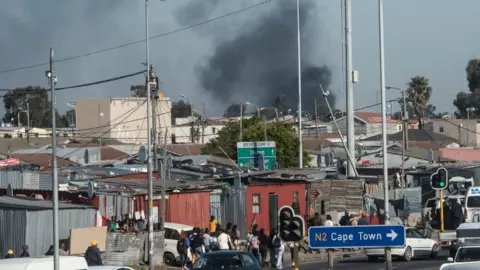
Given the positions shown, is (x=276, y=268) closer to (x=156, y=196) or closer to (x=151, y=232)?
(x=151, y=232)

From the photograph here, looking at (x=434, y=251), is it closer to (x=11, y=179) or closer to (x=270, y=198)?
(x=270, y=198)

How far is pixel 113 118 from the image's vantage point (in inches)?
4783

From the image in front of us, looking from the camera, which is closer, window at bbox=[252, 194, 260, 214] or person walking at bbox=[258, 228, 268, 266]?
person walking at bbox=[258, 228, 268, 266]

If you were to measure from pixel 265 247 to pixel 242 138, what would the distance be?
51.3m

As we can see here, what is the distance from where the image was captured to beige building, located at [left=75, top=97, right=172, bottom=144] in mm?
117713

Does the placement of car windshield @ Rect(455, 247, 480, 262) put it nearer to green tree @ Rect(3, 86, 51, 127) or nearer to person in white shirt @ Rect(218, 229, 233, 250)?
person in white shirt @ Rect(218, 229, 233, 250)

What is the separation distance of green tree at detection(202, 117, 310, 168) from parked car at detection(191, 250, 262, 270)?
5700 centimetres

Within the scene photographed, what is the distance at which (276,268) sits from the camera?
116 feet

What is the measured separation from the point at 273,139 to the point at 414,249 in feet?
156

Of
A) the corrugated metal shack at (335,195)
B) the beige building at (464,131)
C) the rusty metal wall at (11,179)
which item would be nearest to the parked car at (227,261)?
the rusty metal wall at (11,179)

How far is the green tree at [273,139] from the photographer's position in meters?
85.2

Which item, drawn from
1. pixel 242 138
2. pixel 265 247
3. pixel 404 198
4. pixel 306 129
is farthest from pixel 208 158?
pixel 306 129

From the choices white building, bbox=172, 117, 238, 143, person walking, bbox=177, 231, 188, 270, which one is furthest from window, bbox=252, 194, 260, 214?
white building, bbox=172, 117, 238, 143

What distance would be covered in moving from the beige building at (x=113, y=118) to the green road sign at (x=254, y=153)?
5099 centimetres
